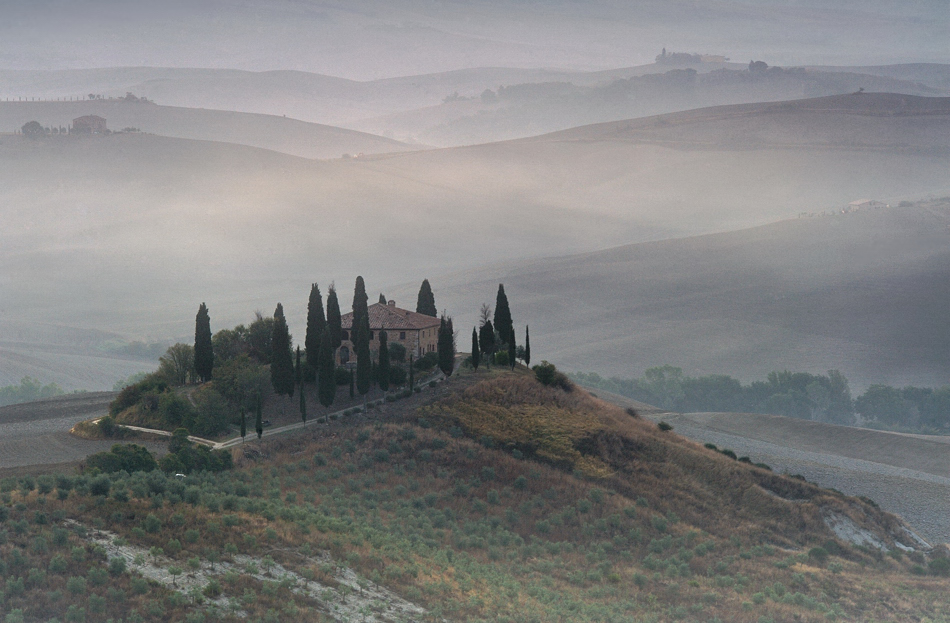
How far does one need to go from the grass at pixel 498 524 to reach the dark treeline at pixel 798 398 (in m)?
71.0

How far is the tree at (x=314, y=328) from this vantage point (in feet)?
182

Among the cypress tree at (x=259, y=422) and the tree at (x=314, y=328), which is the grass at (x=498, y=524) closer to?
the cypress tree at (x=259, y=422)

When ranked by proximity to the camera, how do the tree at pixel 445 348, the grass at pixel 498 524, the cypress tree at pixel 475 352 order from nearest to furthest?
the grass at pixel 498 524, the tree at pixel 445 348, the cypress tree at pixel 475 352

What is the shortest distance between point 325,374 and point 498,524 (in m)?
14.5

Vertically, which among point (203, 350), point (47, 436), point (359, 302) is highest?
point (359, 302)

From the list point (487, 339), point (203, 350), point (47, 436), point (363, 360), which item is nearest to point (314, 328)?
point (363, 360)

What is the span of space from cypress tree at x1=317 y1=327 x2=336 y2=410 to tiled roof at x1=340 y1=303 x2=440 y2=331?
7.60 meters

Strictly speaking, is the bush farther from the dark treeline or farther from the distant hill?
the distant hill

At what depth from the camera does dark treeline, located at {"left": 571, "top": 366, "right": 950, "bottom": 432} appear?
12338 cm

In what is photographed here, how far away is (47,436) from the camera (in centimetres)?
4850

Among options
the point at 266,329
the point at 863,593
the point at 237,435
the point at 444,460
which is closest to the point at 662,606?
the point at 863,593

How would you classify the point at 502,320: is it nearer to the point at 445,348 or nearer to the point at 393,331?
the point at 445,348

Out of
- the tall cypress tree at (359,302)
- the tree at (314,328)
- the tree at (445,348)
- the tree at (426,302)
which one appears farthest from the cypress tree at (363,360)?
the tree at (426,302)

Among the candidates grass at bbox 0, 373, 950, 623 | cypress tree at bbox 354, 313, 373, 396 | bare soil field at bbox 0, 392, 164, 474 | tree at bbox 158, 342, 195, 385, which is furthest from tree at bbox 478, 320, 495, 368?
bare soil field at bbox 0, 392, 164, 474
